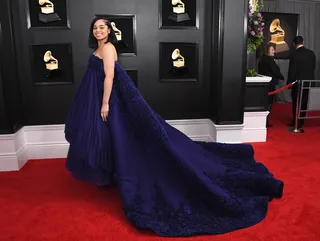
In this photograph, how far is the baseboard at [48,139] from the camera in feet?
12.3

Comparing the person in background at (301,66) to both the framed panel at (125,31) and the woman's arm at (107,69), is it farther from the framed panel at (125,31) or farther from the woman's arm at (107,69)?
the woman's arm at (107,69)

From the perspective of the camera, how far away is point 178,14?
13.5 ft

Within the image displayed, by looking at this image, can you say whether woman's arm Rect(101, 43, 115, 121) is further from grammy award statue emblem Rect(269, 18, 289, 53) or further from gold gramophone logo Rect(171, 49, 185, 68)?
grammy award statue emblem Rect(269, 18, 289, 53)

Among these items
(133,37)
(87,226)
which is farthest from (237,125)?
(87,226)

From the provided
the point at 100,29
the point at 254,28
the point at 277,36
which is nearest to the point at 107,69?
the point at 100,29

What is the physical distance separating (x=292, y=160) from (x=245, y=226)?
1.85m

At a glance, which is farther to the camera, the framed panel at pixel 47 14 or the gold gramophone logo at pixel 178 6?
the gold gramophone logo at pixel 178 6

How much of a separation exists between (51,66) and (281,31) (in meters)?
6.31

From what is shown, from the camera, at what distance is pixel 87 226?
8.36ft

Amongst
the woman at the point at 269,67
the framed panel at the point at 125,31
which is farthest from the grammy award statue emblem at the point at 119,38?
the woman at the point at 269,67

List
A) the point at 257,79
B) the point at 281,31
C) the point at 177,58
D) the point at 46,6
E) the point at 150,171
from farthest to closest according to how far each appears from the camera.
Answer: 1. the point at 281,31
2. the point at 257,79
3. the point at 177,58
4. the point at 46,6
5. the point at 150,171

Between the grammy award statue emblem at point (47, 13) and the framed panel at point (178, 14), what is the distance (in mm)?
1288

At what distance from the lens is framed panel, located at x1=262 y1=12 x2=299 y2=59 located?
8.09 m

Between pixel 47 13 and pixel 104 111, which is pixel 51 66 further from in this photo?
pixel 104 111
